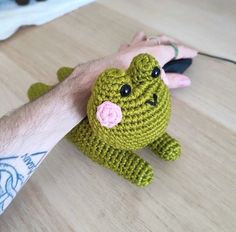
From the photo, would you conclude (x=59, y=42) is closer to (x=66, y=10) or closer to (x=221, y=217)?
(x=66, y=10)

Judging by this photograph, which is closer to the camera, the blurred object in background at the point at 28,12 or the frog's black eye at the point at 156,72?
the frog's black eye at the point at 156,72

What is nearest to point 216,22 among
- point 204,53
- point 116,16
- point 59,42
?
point 204,53

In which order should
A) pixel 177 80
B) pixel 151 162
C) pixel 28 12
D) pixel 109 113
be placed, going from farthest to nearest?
pixel 28 12
pixel 177 80
pixel 151 162
pixel 109 113

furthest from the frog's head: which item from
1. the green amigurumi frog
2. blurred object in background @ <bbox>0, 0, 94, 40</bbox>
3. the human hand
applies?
blurred object in background @ <bbox>0, 0, 94, 40</bbox>

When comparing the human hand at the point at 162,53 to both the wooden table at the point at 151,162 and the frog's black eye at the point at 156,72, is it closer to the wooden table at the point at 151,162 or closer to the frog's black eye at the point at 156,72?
the wooden table at the point at 151,162

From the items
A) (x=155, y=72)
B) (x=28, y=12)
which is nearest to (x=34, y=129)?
(x=155, y=72)

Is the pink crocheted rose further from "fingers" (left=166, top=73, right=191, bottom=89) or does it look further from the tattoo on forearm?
"fingers" (left=166, top=73, right=191, bottom=89)

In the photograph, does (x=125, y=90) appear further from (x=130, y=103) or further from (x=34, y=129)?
(x=34, y=129)

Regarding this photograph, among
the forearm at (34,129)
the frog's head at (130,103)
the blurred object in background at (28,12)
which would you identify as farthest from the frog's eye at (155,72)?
the blurred object in background at (28,12)
